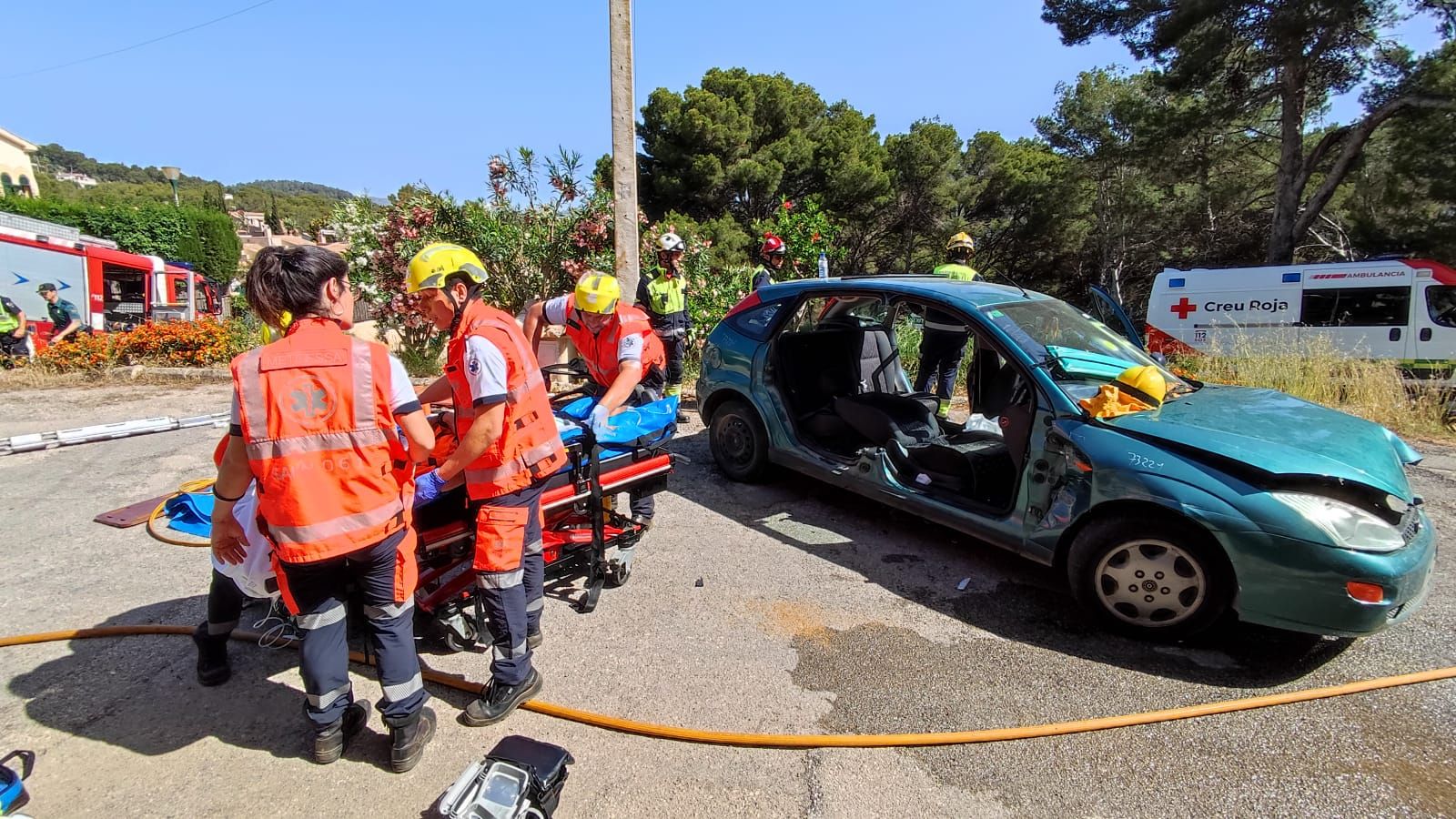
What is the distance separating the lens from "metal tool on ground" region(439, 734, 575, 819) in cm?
188

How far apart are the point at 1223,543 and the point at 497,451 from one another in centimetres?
276

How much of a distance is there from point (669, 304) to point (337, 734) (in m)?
5.21

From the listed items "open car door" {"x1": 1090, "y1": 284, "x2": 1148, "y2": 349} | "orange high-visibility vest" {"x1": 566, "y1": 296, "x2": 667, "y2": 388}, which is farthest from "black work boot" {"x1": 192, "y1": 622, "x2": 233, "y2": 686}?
"open car door" {"x1": 1090, "y1": 284, "x2": 1148, "y2": 349}

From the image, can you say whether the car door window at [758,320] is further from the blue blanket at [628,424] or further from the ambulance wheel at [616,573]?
the ambulance wheel at [616,573]

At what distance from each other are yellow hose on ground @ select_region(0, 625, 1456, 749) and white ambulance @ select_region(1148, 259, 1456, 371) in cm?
929

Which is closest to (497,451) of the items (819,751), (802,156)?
(819,751)

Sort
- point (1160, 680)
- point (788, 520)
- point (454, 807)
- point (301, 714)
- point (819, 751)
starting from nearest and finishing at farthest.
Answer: point (454, 807), point (819, 751), point (301, 714), point (1160, 680), point (788, 520)

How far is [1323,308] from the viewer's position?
12.0m

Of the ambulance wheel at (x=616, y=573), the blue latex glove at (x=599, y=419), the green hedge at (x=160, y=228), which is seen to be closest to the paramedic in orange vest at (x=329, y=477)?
the blue latex glove at (x=599, y=419)

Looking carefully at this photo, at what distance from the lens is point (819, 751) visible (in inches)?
93.4

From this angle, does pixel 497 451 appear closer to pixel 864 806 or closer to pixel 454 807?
pixel 454 807

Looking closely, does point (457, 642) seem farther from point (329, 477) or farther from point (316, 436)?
point (316, 436)

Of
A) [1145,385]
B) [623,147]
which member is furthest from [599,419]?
[623,147]

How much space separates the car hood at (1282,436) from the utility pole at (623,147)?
5035 mm
